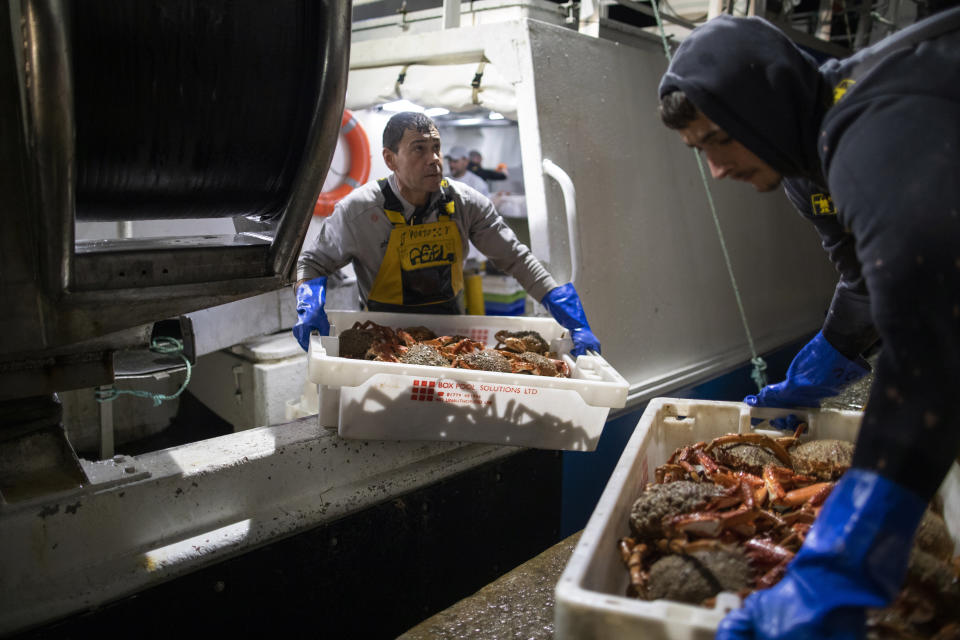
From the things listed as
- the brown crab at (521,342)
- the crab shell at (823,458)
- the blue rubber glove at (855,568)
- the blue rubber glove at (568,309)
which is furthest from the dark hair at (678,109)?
the blue rubber glove at (568,309)

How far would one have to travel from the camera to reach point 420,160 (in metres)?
3.15

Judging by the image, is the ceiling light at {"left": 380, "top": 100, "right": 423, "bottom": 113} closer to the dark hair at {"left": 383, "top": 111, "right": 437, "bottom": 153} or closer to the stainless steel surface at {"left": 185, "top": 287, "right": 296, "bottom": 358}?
the dark hair at {"left": 383, "top": 111, "right": 437, "bottom": 153}

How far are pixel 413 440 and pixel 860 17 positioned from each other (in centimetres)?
555

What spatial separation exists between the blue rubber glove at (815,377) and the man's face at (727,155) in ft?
3.20

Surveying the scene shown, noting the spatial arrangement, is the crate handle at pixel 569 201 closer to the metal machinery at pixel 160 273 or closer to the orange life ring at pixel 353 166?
the metal machinery at pixel 160 273

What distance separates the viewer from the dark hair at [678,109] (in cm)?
139

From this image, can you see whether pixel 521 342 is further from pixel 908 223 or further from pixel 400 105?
pixel 400 105

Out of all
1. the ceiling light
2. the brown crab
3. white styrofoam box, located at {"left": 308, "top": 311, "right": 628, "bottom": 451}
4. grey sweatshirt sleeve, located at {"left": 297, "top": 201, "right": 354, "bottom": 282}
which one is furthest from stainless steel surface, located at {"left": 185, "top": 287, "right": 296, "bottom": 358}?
the brown crab

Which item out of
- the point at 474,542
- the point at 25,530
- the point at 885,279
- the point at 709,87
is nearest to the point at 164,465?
the point at 25,530

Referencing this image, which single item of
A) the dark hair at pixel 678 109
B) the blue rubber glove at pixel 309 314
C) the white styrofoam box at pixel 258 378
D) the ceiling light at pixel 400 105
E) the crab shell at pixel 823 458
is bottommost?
the white styrofoam box at pixel 258 378

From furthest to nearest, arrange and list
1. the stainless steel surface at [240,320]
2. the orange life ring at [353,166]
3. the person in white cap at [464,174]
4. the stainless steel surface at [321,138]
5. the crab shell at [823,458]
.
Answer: the person in white cap at [464,174] < the orange life ring at [353,166] < the stainless steel surface at [240,320] < the crab shell at [823,458] < the stainless steel surface at [321,138]

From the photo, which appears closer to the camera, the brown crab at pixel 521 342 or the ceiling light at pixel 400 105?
the brown crab at pixel 521 342

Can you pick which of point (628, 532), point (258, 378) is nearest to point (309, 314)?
point (628, 532)

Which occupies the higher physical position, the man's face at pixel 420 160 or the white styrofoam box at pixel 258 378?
the man's face at pixel 420 160
